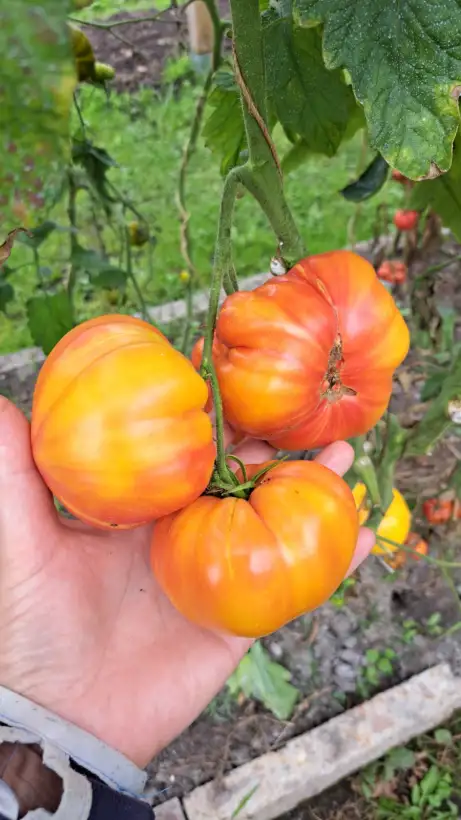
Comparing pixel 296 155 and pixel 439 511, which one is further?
pixel 439 511

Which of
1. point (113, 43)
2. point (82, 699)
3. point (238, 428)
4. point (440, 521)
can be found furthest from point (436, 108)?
Result: point (113, 43)

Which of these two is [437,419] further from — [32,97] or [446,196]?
[32,97]

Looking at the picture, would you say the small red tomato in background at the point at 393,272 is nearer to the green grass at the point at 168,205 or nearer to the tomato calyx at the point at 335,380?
the green grass at the point at 168,205

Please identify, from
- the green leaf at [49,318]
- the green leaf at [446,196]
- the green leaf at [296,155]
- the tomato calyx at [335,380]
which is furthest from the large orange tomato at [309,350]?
the green leaf at [49,318]

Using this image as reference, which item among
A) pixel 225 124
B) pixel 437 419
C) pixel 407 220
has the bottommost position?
pixel 407 220

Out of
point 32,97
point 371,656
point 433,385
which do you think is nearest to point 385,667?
point 371,656

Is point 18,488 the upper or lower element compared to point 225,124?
lower
